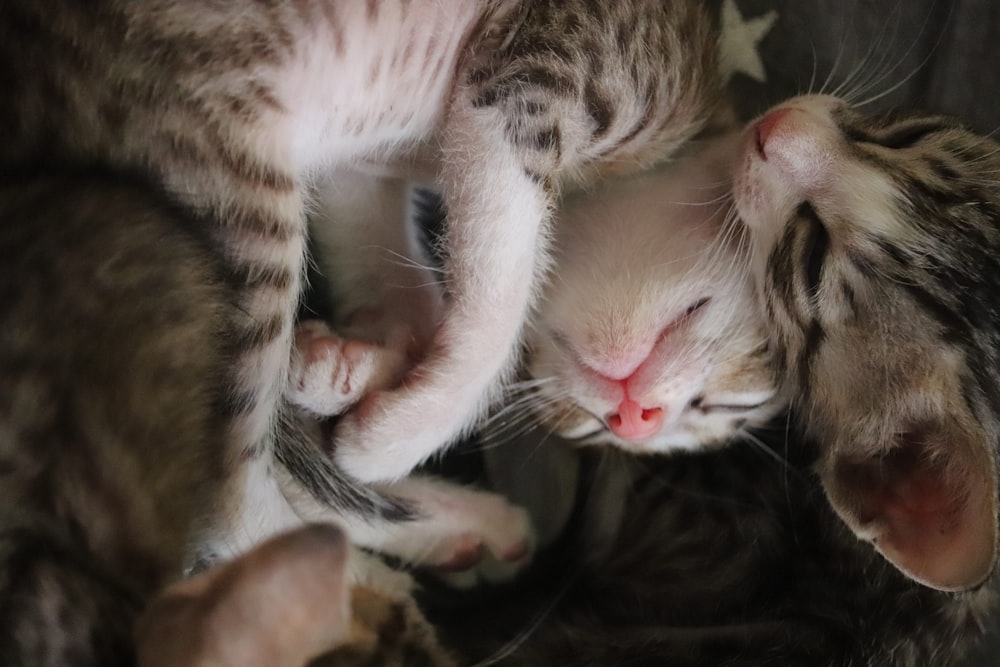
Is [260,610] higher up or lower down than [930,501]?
higher up

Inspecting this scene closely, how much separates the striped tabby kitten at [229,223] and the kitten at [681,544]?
0.13 meters

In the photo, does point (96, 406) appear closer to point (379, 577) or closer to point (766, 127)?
point (379, 577)

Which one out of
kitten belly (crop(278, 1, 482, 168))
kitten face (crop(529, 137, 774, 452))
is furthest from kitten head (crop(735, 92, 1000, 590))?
kitten belly (crop(278, 1, 482, 168))

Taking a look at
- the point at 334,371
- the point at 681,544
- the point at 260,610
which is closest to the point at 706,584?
the point at 681,544

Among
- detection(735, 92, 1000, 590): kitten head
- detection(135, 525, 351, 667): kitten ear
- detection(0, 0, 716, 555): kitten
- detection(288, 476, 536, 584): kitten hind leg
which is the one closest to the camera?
detection(135, 525, 351, 667): kitten ear

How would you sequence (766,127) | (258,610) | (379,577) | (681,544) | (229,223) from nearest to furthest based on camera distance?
(258,610), (229,223), (766,127), (379,577), (681,544)

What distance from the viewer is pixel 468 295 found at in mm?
→ 1445

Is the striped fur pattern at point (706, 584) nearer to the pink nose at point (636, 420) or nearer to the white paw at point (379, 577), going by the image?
the white paw at point (379, 577)

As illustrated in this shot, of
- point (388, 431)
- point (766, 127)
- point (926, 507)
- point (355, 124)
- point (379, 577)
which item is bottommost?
point (379, 577)

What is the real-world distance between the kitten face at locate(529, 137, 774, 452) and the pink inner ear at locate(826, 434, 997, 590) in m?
0.23

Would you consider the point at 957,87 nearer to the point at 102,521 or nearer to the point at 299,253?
the point at 299,253

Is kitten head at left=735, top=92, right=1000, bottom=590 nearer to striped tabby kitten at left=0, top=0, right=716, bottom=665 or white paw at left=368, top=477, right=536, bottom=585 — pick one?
striped tabby kitten at left=0, top=0, right=716, bottom=665

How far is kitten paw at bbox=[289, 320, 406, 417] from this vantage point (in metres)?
1.47

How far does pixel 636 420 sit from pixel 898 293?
450 millimetres
